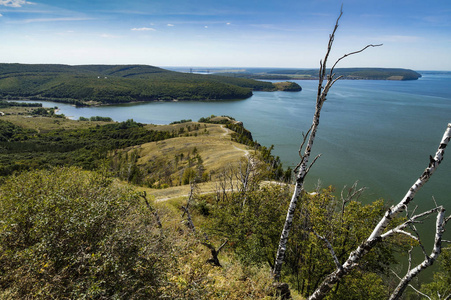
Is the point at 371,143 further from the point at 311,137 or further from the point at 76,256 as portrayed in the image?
the point at 76,256

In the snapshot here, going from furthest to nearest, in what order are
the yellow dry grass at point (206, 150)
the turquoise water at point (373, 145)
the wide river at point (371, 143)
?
the yellow dry grass at point (206, 150) → the wide river at point (371, 143) → the turquoise water at point (373, 145)

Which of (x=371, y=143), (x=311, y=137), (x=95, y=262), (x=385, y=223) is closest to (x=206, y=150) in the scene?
(x=371, y=143)

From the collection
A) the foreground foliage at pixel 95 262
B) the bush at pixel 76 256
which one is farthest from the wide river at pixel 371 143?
the bush at pixel 76 256

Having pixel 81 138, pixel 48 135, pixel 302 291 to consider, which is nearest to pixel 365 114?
pixel 302 291

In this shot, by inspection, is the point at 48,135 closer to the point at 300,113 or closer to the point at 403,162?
the point at 300,113

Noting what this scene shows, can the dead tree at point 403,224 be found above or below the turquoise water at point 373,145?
above

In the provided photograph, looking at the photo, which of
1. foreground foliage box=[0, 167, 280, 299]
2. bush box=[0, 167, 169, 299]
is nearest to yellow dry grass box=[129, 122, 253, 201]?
foreground foliage box=[0, 167, 280, 299]

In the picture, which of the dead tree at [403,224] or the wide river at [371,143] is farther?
the wide river at [371,143]

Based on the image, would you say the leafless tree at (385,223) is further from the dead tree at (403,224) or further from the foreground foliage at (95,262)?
the foreground foliage at (95,262)

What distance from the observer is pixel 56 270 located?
8.13 meters

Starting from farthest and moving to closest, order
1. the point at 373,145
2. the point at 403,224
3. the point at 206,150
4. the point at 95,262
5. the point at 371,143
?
the point at 371,143 → the point at 373,145 → the point at 206,150 → the point at 95,262 → the point at 403,224

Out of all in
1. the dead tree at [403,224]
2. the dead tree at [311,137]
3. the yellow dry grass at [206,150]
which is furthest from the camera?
the yellow dry grass at [206,150]

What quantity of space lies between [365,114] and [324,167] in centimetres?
8742

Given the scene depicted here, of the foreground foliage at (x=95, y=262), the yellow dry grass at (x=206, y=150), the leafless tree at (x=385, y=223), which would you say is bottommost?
the yellow dry grass at (x=206, y=150)
